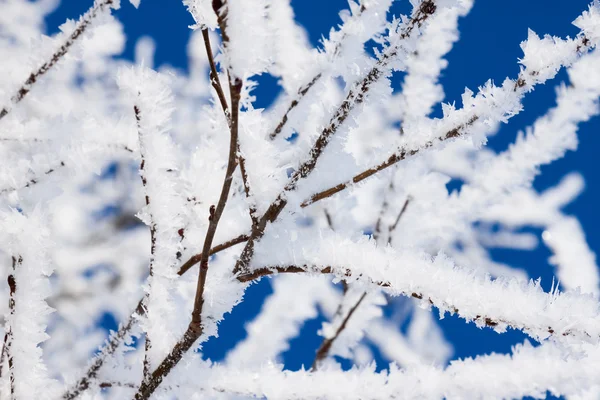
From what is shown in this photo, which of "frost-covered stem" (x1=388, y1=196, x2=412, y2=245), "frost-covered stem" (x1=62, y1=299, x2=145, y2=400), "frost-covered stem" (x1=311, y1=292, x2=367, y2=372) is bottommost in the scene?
"frost-covered stem" (x1=62, y1=299, x2=145, y2=400)

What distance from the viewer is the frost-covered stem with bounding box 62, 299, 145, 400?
0.81 meters

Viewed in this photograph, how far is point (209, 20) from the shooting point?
1.64 ft

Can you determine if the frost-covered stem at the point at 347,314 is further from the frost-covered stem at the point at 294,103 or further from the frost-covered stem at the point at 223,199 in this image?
the frost-covered stem at the point at 223,199

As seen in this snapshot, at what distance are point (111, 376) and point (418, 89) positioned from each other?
3.65ft

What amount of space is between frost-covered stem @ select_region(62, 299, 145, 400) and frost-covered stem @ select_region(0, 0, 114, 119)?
1.70 ft

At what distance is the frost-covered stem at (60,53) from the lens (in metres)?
0.84

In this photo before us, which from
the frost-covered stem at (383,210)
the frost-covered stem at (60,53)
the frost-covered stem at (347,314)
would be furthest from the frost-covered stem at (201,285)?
the frost-covered stem at (383,210)

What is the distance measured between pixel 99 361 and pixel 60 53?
61 cm

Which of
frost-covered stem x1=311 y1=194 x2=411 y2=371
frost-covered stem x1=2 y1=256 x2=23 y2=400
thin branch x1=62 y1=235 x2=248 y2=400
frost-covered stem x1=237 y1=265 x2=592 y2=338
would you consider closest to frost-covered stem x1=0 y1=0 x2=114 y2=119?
frost-covered stem x1=2 y1=256 x2=23 y2=400

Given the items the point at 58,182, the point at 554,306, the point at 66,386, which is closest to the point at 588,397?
the point at 554,306

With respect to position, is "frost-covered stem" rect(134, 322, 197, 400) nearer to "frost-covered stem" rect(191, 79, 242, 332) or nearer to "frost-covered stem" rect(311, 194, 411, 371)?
"frost-covered stem" rect(191, 79, 242, 332)

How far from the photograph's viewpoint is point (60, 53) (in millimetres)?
873

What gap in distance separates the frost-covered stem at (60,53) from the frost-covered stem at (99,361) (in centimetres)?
52

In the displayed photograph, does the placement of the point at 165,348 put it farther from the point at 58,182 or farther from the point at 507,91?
the point at 507,91
